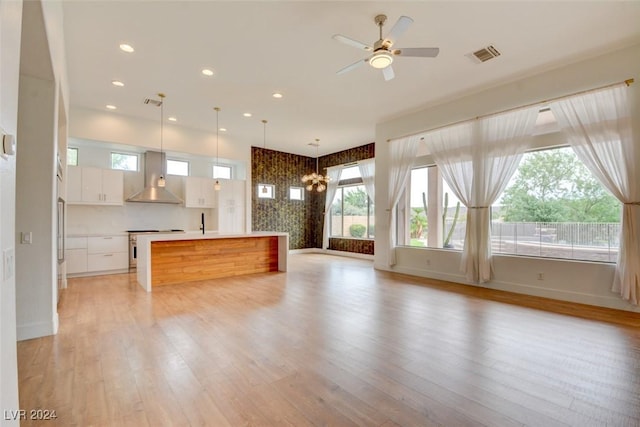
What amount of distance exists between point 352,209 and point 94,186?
6676 millimetres

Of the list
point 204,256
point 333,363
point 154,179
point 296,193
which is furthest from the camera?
point 296,193

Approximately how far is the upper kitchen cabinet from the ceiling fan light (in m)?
6.01

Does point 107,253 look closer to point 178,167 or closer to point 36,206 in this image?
point 178,167

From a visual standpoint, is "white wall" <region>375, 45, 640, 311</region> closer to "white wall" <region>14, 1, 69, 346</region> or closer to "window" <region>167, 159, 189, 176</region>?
"window" <region>167, 159, 189, 176</region>

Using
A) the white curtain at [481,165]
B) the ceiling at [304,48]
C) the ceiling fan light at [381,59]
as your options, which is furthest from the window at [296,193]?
the ceiling fan light at [381,59]

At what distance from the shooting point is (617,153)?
3914mm

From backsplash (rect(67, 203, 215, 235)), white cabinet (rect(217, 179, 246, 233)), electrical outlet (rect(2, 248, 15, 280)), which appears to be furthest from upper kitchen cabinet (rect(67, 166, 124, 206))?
electrical outlet (rect(2, 248, 15, 280))

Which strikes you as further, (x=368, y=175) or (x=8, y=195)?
(x=368, y=175)

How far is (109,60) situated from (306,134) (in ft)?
14.6

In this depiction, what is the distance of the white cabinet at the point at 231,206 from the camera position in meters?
7.79

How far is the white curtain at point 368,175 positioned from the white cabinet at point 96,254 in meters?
6.21

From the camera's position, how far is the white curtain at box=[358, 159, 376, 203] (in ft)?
27.7

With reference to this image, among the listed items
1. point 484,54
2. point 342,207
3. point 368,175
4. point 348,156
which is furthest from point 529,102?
point 342,207

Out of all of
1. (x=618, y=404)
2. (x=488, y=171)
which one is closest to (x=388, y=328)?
(x=618, y=404)
